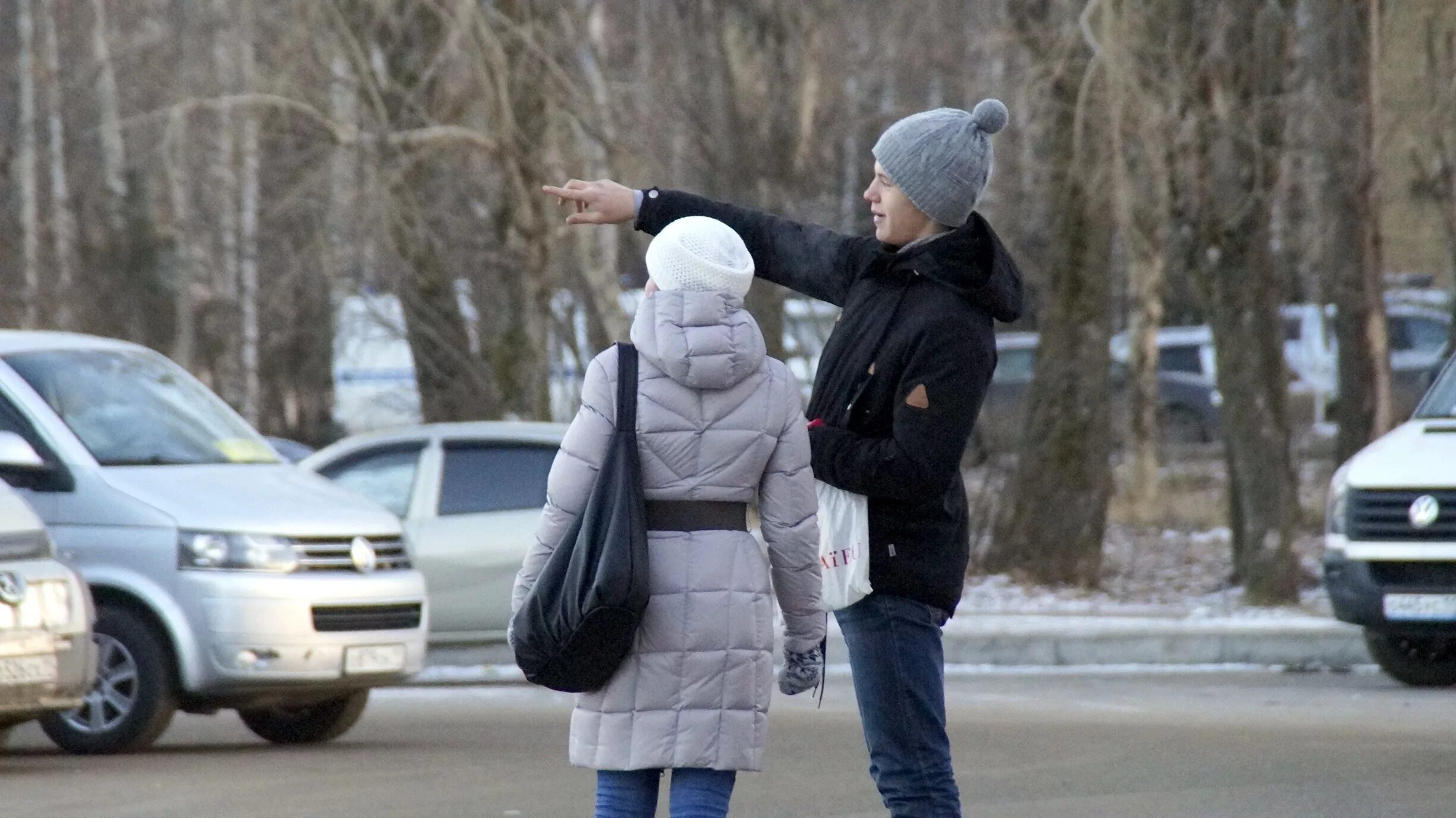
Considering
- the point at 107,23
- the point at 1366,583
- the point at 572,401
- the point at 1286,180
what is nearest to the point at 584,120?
the point at 572,401

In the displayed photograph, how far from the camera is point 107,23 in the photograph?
2988 centimetres

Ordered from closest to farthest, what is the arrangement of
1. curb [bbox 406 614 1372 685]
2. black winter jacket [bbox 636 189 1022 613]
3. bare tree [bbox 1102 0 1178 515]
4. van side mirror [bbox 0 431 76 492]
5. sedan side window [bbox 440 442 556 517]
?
black winter jacket [bbox 636 189 1022 613]
van side mirror [bbox 0 431 76 492]
curb [bbox 406 614 1372 685]
sedan side window [bbox 440 442 556 517]
bare tree [bbox 1102 0 1178 515]

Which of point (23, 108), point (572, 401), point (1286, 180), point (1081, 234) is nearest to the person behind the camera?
point (1286, 180)

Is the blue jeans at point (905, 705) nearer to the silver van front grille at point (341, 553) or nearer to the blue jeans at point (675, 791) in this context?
the blue jeans at point (675, 791)

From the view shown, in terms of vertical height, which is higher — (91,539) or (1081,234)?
(1081,234)

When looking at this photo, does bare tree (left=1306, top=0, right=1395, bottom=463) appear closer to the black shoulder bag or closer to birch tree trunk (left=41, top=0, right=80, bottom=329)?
the black shoulder bag

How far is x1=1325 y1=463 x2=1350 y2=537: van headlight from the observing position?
1134 centimetres

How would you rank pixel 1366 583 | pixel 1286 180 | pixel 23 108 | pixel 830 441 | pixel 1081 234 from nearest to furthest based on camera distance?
pixel 830 441 < pixel 1366 583 < pixel 1286 180 < pixel 1081 234 < pixel 23 108

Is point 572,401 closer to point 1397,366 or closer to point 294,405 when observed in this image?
point 294,405

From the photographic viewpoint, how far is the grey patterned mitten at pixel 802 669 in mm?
4543

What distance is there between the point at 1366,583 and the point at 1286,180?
489 cm

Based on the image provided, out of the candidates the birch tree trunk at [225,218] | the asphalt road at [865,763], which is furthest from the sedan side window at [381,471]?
the birch tree trunk at [225,218]

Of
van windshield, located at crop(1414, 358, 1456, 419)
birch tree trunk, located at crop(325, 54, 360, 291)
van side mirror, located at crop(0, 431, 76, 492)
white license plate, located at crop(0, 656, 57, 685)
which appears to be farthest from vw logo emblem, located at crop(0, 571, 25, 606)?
birch tree trunk, located at crop(325, 54, 360, 291)

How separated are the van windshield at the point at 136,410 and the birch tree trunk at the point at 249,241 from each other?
6.86 metres
